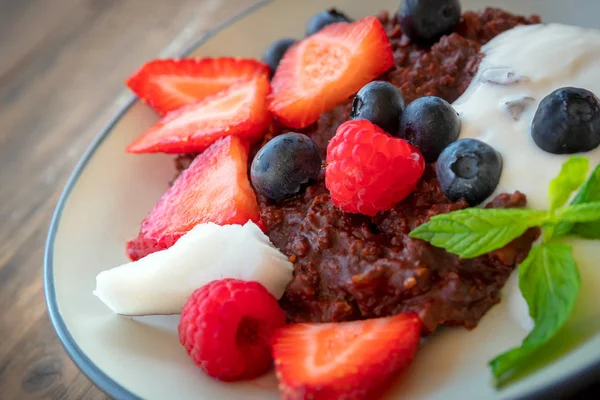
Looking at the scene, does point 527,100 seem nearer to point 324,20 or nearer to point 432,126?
point 432,126

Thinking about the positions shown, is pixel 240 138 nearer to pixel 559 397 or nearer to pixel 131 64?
pixel 559 397

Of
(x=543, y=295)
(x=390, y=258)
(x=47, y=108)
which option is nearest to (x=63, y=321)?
(x=390, y=258)

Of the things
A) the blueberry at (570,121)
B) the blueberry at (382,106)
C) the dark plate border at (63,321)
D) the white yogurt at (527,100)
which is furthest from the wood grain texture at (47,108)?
the blueberry at (570,121)

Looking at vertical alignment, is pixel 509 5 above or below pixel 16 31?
below

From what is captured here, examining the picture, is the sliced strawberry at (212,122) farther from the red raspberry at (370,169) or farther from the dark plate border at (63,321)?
the red raspberry at (370,169)

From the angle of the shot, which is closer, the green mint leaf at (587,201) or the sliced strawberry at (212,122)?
the green mint leaf at (587,201)

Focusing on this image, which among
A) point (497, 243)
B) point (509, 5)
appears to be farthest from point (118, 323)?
point (509, 5)
